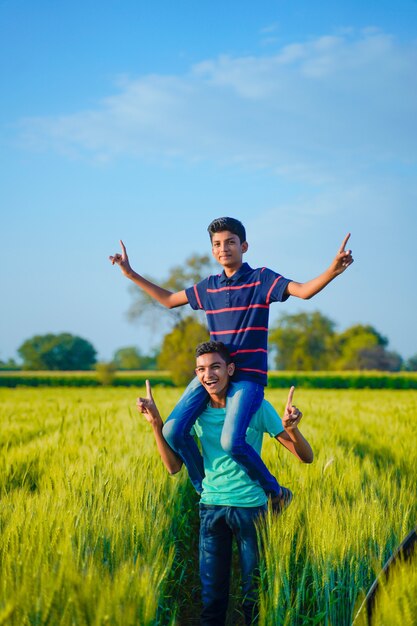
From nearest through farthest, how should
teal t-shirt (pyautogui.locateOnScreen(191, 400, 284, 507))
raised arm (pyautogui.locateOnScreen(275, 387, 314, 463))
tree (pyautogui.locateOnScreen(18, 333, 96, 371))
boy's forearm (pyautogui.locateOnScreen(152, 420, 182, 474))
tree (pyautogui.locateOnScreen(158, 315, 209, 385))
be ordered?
raised arm (pyautogui.locateOnScreen(275, 387, 314, 463)) < teal t-shirt (pyautogui.locateOnScreen(191, 400, 284, 507)) < boy's forearm (pyautogui.locateOnScreen(152, 420, 182, 474)) < tree (pyautogui.locateOnScreen(158, 315, 209, 385)) < tree (pyautogui.locateOnScreen(18, 333, 96, 371))

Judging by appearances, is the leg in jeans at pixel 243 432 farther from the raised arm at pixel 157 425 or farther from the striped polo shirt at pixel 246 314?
the raised arm at pixel 157 425

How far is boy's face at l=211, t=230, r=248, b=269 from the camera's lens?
3.56 metres

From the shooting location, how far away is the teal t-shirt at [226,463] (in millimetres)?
3217

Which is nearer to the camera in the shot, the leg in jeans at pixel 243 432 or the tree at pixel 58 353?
the leg in jeans at pixel 243 432

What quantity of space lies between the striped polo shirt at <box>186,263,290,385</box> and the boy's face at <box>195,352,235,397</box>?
14cm

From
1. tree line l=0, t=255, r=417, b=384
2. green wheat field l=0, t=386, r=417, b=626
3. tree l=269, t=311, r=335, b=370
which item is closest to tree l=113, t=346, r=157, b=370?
tree line l=0, t=255, r=417, b=384

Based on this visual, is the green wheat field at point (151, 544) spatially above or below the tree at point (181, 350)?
below

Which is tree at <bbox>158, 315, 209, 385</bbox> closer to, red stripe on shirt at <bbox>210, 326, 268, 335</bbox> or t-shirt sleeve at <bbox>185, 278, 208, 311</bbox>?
t-shirt sleeve at <bbox>185, 278, 208, 311</bbox>

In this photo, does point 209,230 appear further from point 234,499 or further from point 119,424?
point 119,424

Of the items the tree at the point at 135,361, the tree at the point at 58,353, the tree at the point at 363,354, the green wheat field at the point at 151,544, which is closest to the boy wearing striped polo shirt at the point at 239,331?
the green wheat field at the point at 151,544

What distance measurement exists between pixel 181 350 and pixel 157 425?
27320 millimetres

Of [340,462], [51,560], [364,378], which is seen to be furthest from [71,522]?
[364,378]

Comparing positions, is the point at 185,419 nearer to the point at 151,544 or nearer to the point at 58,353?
the point at 151,544

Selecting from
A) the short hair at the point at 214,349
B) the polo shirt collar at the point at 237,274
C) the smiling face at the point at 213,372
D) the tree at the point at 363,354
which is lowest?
the smiling face at the point at 213,372
